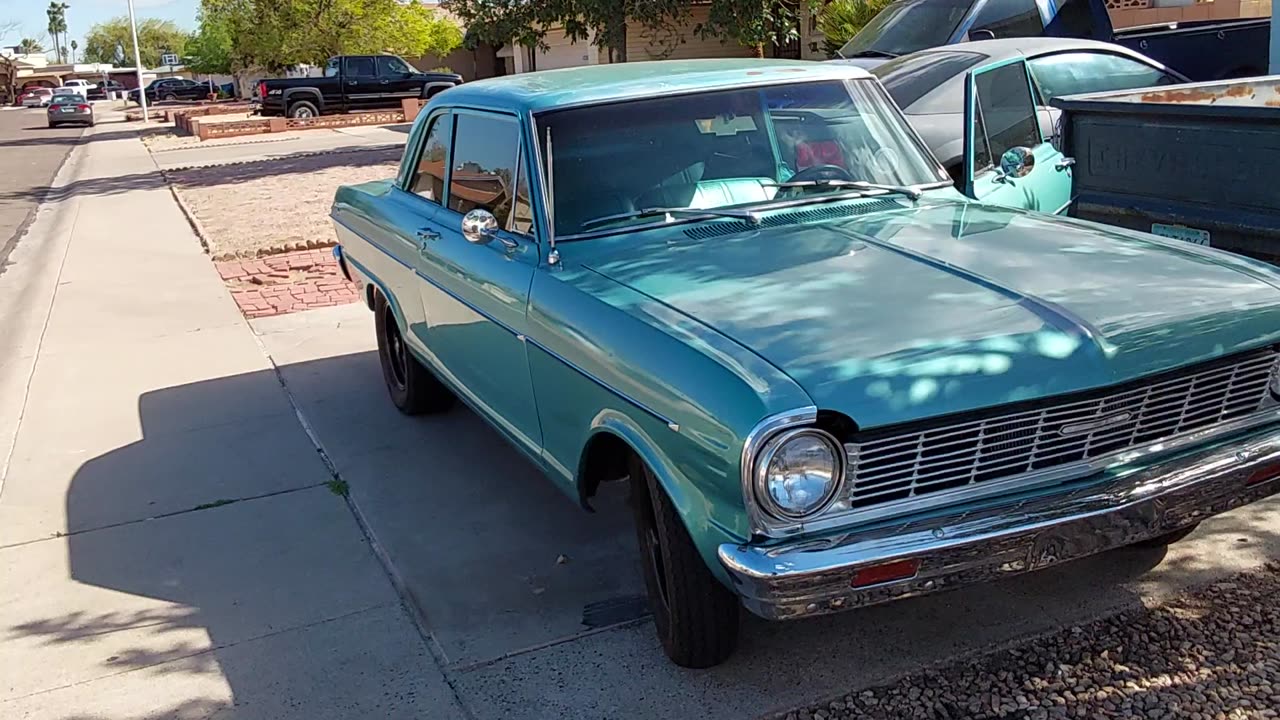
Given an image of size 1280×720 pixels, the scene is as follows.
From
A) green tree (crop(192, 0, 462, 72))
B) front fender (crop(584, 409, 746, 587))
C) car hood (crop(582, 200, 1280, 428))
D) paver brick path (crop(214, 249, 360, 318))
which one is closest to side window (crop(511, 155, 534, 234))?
car hood (crop(582, 200, 1280, 428))

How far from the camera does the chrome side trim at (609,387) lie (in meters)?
3.15

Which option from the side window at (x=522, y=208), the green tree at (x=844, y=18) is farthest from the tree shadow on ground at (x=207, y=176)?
the side window at (x=522, y=208)

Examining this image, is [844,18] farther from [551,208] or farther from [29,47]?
[29,47]

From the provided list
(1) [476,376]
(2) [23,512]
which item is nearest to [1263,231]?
(1) [476,376]

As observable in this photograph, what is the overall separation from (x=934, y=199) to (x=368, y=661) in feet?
8.70

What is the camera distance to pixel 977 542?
2.97 meters

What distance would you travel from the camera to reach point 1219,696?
129 inches

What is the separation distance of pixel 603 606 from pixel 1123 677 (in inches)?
64.9

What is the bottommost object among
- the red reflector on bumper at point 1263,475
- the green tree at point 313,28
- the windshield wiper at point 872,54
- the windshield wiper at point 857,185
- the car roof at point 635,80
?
the red reflector on bumper at point 1263,475

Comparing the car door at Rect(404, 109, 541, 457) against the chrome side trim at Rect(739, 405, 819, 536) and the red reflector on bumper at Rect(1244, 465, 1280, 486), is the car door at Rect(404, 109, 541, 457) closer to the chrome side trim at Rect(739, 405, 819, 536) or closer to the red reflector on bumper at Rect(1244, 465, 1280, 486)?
the chrome side trim at Rect(739, 405, 819, 536)

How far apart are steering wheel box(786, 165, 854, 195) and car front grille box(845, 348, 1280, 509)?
5.33ft

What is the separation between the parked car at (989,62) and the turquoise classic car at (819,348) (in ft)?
11.4

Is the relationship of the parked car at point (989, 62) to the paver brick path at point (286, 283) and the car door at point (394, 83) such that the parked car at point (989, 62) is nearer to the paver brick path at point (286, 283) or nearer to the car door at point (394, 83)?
the paver brick path at point (286, 283)

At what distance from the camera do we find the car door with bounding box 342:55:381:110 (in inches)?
1282
